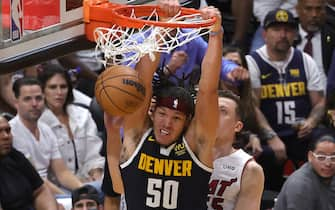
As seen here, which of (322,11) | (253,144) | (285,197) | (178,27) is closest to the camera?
(178,27)

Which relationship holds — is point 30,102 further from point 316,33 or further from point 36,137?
point 316,33

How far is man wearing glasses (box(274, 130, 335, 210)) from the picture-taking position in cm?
664

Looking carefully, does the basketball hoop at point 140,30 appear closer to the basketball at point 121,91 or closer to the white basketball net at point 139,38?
the white basketball net at point 139,38

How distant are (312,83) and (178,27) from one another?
3391 millimetres

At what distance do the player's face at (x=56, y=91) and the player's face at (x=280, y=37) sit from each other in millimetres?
1752

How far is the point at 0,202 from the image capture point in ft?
22.7

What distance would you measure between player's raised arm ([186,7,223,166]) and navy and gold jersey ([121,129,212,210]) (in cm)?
6

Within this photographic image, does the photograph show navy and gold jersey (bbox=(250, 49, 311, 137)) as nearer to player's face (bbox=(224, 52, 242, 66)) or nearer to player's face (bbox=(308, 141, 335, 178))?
player's face (bbox=(224, 52, 242, 66))

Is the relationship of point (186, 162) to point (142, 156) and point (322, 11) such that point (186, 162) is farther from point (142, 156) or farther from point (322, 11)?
point (322, 11)

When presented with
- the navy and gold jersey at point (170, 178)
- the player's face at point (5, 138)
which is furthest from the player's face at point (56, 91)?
the navy and gold jersey at point (170, 178)

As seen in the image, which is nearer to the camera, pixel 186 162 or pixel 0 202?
pixel 186 162

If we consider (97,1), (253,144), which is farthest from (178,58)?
(97,1)

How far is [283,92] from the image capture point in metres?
7.98

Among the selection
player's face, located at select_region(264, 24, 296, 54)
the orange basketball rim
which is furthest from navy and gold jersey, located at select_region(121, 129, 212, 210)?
player's face, located at select_region(264, 24, 296, 54)
